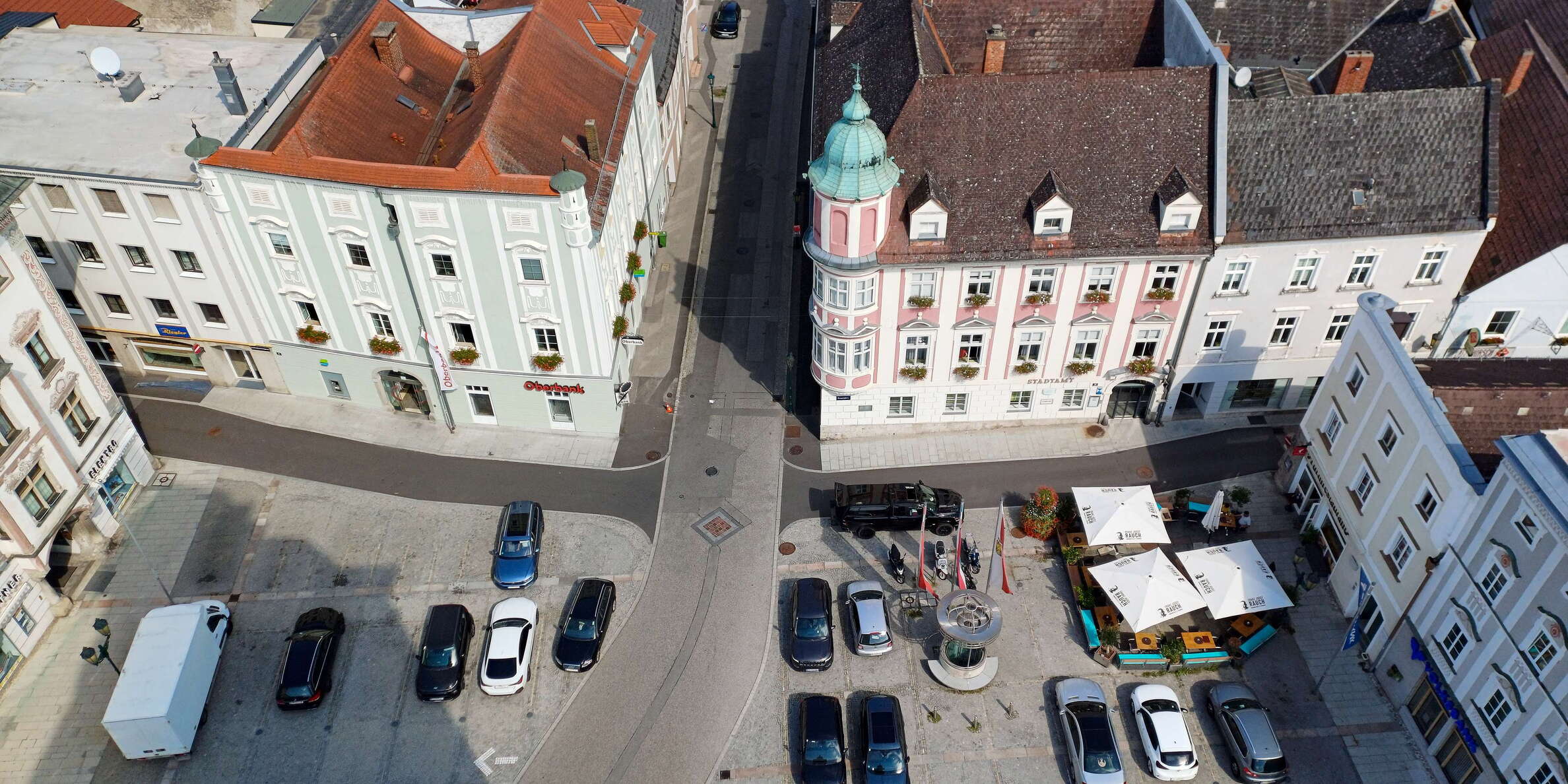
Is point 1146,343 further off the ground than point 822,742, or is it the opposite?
point 1146,343

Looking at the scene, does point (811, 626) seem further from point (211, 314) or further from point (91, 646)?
point (211, 314)

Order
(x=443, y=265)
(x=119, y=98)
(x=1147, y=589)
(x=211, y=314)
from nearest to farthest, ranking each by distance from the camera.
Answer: (x=1147, y=589) → (x=443, y=265) → (x=119, y=98) → (x=211, y=314)

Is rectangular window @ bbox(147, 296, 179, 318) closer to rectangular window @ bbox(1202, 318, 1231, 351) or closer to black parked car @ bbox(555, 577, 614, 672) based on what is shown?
black parked car @ bbox(555, 577, 614, 672)

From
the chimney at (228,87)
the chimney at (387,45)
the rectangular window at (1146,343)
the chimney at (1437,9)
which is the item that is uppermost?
the chimney at (1437,9)

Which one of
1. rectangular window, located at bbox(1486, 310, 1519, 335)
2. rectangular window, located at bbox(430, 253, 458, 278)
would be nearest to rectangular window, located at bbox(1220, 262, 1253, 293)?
rectangular window, located at bbox(1486, 310, 1519, 335)

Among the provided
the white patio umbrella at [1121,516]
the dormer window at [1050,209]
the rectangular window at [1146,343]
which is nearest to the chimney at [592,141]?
the dormer window at [1050,209]

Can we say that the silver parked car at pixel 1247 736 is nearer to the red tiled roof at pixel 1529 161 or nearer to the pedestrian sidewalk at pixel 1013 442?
the pedestrian sidewalk at pixel 1013 442

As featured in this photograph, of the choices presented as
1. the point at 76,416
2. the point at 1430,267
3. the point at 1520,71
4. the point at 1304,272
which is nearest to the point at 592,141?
the point at 76,416
